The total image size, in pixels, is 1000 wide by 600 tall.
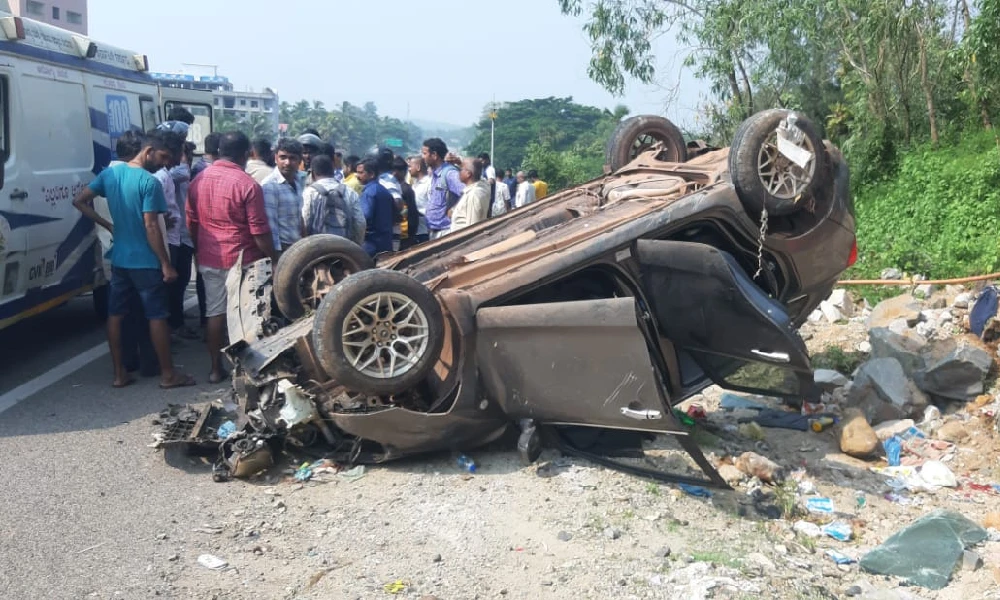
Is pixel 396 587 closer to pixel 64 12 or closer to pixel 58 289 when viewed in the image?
pixel 58 289

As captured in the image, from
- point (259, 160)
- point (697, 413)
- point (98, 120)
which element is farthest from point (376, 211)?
point (697, 413)

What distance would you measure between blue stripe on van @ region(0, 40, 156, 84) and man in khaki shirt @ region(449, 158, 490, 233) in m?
3.53

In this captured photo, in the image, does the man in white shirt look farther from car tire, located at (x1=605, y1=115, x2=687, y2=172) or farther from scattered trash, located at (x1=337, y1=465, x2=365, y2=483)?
scattered trash, located at (x1=337, y1=465, x2=365, y2=483)

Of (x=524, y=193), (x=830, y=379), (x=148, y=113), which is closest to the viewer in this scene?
(x=830, y=379)

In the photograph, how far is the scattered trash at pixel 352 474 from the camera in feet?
16.2

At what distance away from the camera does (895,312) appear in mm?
8609

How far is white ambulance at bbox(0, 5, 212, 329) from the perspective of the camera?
6684mm

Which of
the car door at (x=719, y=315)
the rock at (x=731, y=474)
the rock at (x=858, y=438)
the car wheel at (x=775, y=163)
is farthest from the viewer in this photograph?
the rock at (x=858, y=438)

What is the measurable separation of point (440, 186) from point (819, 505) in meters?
5.71

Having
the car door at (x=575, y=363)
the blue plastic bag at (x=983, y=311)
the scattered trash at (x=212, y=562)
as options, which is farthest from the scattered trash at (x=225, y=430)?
the blue plastic bag at (x=983, y=311)

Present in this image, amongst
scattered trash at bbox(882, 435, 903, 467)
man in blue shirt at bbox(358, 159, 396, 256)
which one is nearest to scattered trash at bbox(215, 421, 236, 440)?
man in blue shirt at bbox(358, 159, 396, 256)

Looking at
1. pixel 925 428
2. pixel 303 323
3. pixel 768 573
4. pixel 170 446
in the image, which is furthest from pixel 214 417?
pixel 925 428

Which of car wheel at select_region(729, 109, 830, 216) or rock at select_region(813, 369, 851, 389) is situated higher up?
car wheel at select_region(729, 109, 830, 216)

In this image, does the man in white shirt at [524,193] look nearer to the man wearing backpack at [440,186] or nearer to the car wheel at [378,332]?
the man wearing backpack at [440,186]
